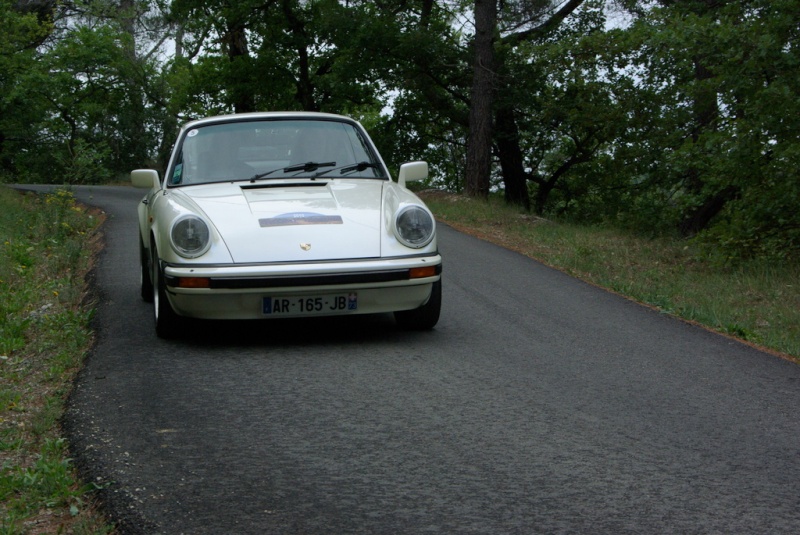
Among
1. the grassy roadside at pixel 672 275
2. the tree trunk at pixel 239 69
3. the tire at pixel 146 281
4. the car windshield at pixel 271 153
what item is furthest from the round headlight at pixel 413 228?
the tree trunk at pixel 239 69

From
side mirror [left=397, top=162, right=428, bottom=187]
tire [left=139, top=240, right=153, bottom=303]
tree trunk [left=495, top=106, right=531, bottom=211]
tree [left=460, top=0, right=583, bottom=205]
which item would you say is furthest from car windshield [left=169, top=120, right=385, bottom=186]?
tree trunk [left=495, top=106, right=531, bottom=211]

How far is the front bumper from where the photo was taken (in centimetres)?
603

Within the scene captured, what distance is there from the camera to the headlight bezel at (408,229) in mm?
6430

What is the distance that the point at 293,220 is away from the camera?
6.39 metres

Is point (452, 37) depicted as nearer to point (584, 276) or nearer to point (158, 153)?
point (584, 276)

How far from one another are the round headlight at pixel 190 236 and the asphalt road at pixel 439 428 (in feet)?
2.15

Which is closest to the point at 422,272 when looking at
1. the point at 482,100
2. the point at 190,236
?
the point at 190,236

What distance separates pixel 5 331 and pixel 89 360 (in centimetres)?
135

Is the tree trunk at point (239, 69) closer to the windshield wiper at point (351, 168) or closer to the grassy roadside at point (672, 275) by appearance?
the grassy roadside at point (672, 275)

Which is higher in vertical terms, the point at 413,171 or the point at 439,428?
the point at 413,171

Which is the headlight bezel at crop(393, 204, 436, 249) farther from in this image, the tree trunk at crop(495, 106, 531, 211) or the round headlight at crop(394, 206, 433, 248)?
the tree trunk at crop(495, 106, 531, 211)

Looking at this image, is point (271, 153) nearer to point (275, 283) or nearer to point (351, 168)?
point (351, 168)

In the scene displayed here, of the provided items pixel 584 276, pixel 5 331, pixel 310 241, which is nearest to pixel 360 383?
pixel 310 241

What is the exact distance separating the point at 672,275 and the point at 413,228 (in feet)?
18.3
